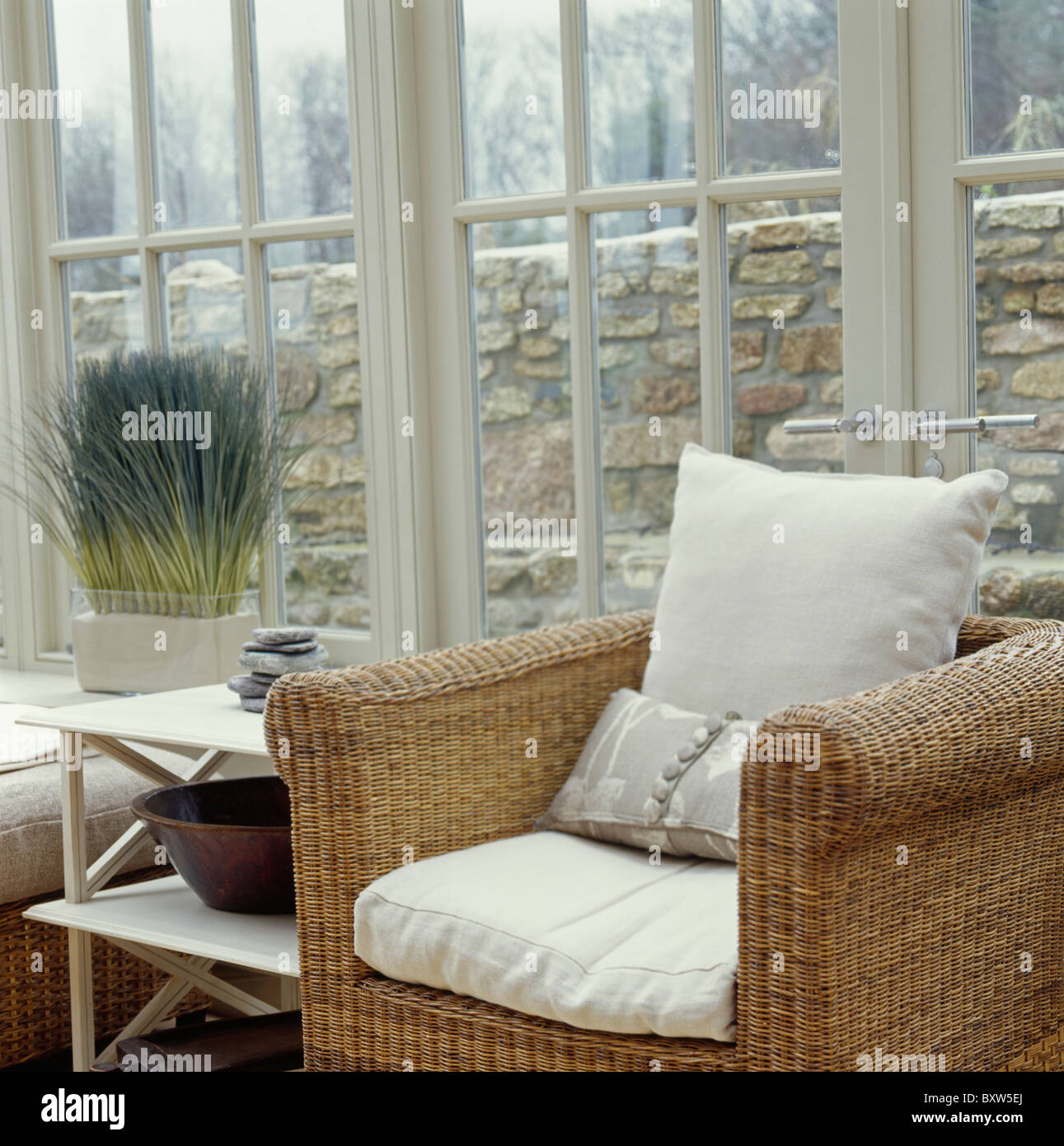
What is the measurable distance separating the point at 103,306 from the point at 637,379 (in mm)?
1471

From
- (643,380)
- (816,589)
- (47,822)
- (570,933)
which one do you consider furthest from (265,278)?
(570,933)

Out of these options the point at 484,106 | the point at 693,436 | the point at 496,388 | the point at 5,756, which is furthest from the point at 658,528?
the point at 5,756

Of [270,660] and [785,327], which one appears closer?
[270,660]

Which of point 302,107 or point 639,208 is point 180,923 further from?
point 302,107

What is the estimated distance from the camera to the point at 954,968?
1.74 m

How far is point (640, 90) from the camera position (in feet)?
8.98

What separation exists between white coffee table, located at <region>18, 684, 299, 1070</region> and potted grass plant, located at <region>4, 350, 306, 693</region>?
518mm

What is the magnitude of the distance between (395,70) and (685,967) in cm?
202

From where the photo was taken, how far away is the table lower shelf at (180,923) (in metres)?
2.11

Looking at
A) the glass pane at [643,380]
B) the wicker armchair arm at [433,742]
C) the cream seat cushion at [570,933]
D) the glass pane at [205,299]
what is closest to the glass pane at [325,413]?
the glass pane at [205,299]

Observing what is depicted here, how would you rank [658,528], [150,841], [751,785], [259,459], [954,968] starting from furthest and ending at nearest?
[259,459] → [658,528] → [150,841] → [954,968] → [751,785]

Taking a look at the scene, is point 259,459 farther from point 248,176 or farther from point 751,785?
point 751,785

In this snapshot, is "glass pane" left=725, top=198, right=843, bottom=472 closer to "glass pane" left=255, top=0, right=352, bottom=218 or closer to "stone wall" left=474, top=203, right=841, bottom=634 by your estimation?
"stone wall" left=474, top=203, right=841, bottom=634

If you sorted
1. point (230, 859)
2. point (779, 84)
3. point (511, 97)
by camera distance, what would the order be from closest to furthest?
point (230, 859) < point (779, 84) < point (511, 97)
